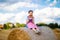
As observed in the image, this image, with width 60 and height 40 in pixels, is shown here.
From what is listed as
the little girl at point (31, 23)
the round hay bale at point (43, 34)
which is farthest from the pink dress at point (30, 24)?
the round hay bale at point (43, 34)

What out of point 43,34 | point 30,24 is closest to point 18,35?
point 30,24

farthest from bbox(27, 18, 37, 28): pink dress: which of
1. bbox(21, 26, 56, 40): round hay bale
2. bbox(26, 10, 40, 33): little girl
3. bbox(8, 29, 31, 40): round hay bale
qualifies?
bbox(8, 29, 31, 40): round hay bale

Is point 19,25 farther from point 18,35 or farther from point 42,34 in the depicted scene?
point 42,34

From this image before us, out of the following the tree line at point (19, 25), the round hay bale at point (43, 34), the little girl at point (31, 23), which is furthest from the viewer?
the tree line at point (19, 25)

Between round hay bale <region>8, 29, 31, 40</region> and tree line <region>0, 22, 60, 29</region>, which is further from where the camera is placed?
tree line <region>0, 22, 60, 29</region>

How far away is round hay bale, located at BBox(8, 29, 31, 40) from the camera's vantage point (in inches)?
145

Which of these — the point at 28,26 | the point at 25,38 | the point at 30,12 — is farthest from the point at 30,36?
the point at 30,12

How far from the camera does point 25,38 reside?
3.70 m

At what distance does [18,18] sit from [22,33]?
0.52m

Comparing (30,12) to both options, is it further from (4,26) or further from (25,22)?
(4,26)

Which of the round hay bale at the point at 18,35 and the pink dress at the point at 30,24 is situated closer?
the round hay bale at the point at 18,35

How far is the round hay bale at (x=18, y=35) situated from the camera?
3695 mm

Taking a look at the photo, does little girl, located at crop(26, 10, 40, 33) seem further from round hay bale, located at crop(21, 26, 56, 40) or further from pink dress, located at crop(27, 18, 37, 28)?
round hay bale, located at crop(21, 26, 56, 40)

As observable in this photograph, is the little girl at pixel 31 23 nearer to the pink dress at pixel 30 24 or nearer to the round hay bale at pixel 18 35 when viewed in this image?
the pink dress at pixel 30 24
